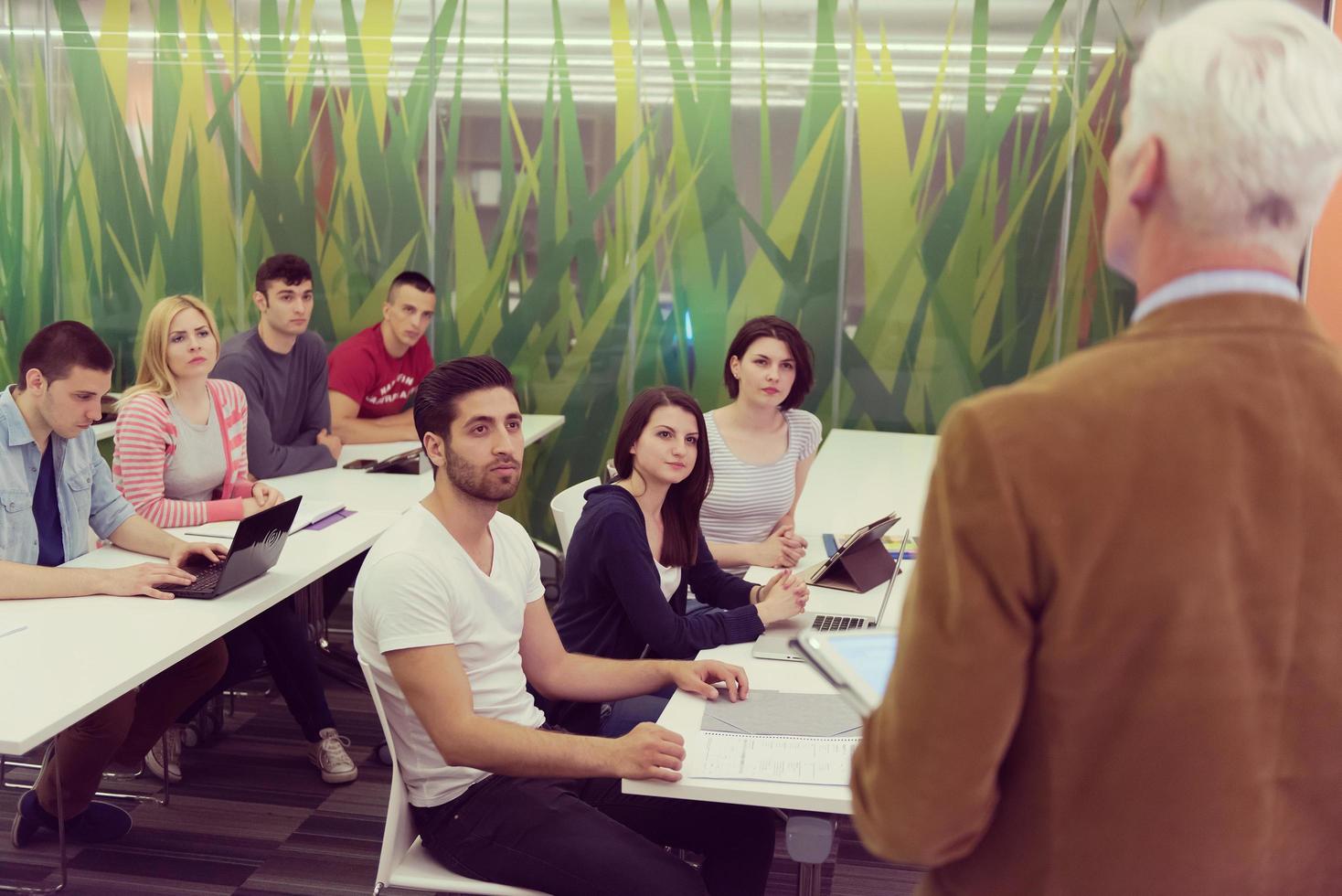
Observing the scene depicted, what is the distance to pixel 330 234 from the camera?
570 cm

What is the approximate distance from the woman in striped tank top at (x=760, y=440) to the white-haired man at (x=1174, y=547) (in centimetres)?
246

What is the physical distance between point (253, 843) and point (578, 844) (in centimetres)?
147

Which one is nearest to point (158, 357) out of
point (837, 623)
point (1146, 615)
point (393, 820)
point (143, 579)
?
point (143, 579)

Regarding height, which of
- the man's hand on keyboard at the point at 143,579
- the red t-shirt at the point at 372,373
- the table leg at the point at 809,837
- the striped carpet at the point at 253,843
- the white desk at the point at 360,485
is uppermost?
the red t-shirt at the point at 372,373

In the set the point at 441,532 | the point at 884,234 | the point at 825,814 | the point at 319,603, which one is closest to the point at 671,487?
the point at 441,532

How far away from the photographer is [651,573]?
100.0 inches

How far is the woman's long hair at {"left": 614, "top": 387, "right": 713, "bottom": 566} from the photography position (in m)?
2.79

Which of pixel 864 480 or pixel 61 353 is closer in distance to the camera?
pixel 61 353

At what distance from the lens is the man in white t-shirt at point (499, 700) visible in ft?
6.33

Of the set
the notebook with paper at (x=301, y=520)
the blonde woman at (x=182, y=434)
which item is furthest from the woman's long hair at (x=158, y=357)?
the notebook with paper at (x=301, y=520)

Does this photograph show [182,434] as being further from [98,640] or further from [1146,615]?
[1146,615]

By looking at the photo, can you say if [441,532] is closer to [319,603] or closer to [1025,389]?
[1025,389]

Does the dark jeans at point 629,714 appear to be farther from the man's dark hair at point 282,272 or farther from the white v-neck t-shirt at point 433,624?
the man's dark hair at point 282,272

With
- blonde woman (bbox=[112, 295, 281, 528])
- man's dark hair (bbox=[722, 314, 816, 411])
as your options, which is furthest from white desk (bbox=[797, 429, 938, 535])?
blonde woman (bbox=[112, 295, 281, 528])
